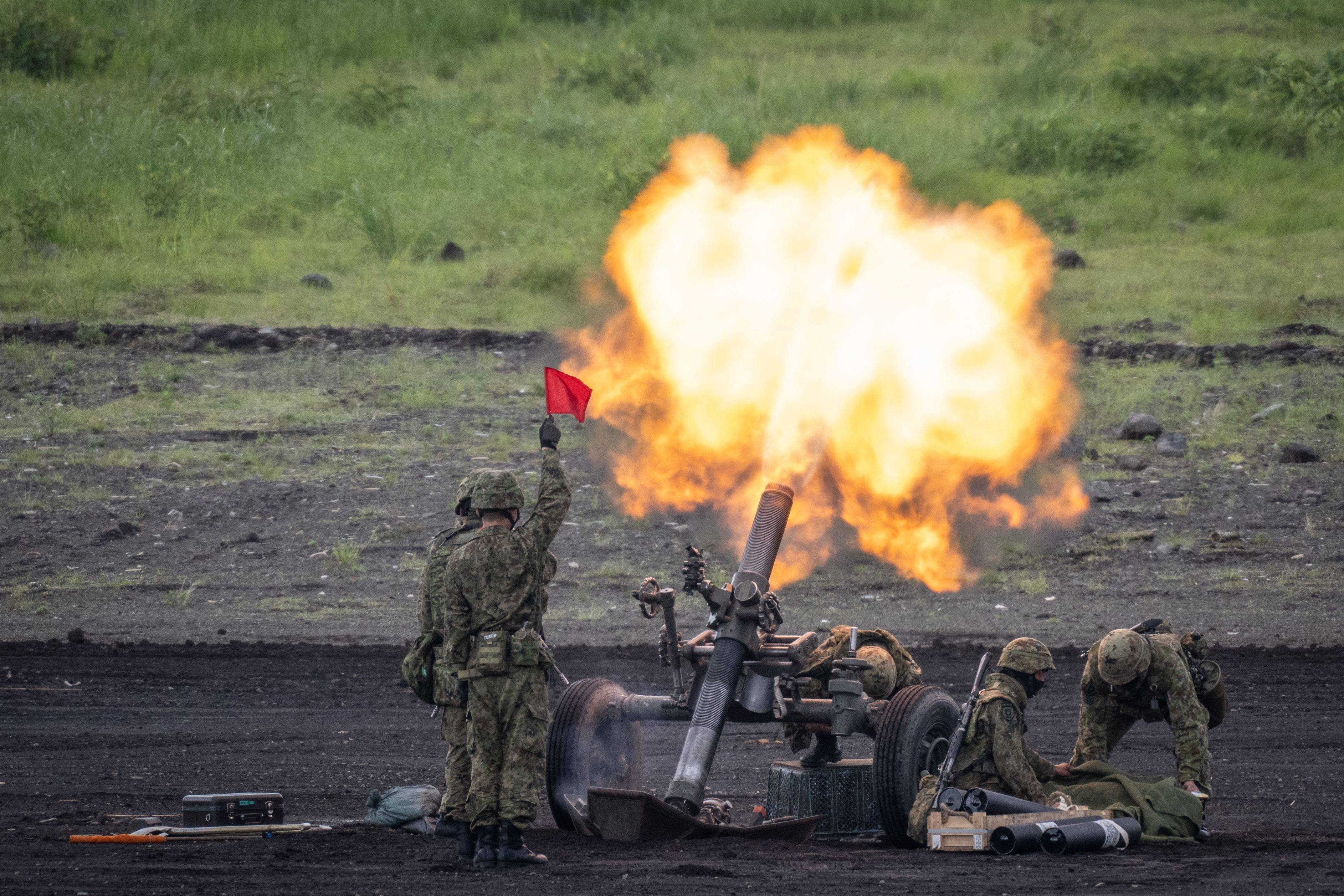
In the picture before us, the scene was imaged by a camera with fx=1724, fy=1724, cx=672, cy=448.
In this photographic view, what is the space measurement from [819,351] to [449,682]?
301 centimetres

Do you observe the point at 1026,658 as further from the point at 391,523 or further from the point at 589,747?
the point at 391,523

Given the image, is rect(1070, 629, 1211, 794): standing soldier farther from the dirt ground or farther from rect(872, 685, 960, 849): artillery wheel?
the dirt ground

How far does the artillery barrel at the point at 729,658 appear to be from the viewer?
8719 millimetres

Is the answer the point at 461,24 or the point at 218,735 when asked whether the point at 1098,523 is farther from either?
the point at 461,24

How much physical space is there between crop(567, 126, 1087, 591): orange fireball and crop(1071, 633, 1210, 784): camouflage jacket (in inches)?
55.1

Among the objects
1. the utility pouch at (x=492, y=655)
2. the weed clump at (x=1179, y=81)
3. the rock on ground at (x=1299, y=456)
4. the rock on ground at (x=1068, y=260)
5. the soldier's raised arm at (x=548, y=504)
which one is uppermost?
the weed clump at (x=1179, y=81)

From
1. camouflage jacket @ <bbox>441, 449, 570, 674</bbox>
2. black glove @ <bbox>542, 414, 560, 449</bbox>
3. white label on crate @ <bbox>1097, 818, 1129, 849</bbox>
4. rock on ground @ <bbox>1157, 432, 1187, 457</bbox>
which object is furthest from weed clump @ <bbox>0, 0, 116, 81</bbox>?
white label on crate @ <bbox>1097, 818, 1129, 849</bbox>

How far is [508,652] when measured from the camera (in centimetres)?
839

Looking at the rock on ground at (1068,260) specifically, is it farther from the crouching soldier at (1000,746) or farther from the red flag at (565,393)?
the red flag at (565,393)

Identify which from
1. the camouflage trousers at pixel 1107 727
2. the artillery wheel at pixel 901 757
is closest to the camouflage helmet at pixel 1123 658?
the camouflage trousers at pixel 1107 727

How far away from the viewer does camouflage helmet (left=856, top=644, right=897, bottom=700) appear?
369 inches

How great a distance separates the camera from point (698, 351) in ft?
34.1

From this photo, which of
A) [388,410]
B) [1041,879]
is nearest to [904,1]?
[388,410]

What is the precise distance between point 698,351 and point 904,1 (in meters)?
23.3
